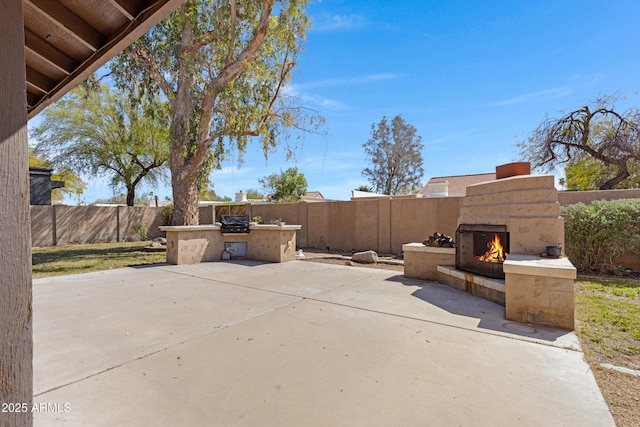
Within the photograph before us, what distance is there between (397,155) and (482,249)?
29.8 m

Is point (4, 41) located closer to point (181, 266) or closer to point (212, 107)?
point (181, 266)

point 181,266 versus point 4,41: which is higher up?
point 4,41

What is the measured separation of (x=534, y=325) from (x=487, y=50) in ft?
32.0

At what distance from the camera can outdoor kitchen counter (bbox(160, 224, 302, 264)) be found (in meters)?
8.51

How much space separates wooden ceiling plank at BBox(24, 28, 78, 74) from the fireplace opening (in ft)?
18.7

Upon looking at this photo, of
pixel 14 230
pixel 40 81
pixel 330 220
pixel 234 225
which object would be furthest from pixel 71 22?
pixel 330 220

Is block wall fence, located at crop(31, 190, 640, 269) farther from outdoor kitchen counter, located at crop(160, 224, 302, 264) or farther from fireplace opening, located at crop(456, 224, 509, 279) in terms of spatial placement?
fireplace opening, located at crop(456, 224, 509, 279)

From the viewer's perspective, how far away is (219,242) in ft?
30.7

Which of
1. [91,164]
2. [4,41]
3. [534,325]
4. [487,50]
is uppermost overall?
[487,50]

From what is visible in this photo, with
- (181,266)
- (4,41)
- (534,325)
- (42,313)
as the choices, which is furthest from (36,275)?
(534,325)

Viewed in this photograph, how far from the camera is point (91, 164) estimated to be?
18.2 meters

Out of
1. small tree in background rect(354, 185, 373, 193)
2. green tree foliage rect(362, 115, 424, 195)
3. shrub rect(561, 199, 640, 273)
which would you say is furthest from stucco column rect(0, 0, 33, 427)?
small tree in background rect(354, 185, 373, 193)

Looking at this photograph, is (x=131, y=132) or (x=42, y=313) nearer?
(x=42, y=313)

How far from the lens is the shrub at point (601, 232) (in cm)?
646
